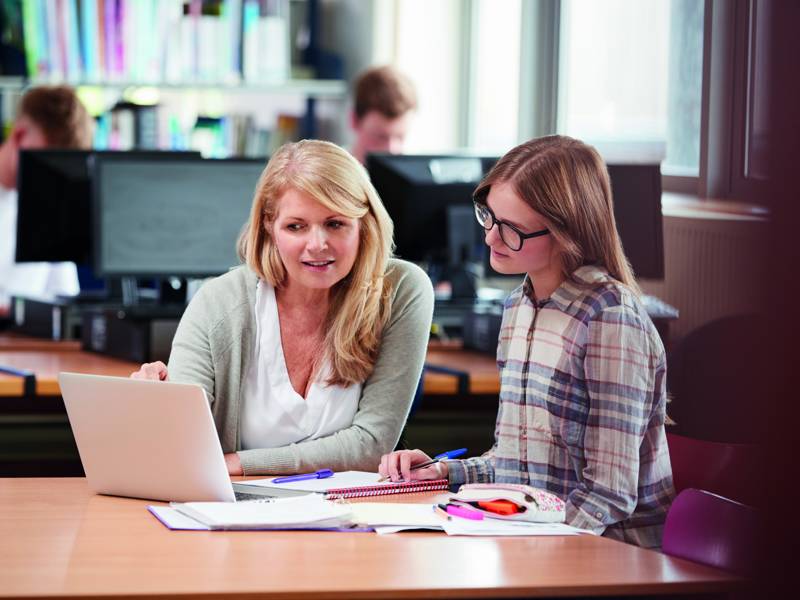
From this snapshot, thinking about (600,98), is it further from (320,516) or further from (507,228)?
(320,516)

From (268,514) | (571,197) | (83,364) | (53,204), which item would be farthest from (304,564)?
(53,204)

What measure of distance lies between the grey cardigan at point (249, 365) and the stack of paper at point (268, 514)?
0.34m

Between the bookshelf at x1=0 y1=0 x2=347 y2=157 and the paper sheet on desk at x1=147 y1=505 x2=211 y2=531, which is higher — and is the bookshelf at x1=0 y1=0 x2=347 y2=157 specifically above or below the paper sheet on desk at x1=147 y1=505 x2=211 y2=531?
above

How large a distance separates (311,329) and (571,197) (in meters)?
0.62

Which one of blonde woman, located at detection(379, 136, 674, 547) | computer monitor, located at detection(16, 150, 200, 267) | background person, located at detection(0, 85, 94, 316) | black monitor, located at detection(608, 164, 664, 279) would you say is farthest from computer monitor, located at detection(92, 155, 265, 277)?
blonde woman, located at detection(379, 136, 674, 547)

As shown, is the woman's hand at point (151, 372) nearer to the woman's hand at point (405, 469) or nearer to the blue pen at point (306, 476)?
the blue pen at point (306, 476)

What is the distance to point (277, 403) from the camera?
208 centimetres

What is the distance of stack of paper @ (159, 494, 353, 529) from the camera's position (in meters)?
1.51

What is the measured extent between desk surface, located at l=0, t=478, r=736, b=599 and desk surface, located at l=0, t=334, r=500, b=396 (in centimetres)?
119

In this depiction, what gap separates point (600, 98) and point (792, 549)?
156 inches

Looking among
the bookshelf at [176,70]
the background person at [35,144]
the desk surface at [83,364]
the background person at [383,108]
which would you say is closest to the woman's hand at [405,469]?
the desk surface at [83,364]

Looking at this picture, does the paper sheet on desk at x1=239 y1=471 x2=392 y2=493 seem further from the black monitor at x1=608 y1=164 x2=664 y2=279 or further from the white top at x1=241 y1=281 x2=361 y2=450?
the black monitor at x1=608 y1=164 x2=664 y2=279

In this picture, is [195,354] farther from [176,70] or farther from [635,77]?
[176,70]

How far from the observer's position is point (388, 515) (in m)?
1.61
